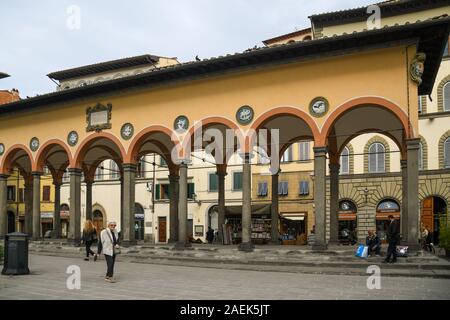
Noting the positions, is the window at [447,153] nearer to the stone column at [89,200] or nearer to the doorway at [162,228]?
the doorway at [162,228]

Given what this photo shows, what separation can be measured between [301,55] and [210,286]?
27.9ft

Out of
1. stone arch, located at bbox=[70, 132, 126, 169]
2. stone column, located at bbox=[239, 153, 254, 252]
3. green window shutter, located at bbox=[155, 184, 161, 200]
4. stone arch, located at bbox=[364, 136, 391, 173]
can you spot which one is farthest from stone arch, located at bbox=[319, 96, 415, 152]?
green window shutter, located at bbox=[155, 184, 161, 200]

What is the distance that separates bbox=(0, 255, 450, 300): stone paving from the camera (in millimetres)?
9977

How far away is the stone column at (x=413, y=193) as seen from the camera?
1504 centimetres

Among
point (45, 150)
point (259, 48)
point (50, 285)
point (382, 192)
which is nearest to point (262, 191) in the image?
point (382, 192)

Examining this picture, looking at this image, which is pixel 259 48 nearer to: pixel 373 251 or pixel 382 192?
pixel 373 251

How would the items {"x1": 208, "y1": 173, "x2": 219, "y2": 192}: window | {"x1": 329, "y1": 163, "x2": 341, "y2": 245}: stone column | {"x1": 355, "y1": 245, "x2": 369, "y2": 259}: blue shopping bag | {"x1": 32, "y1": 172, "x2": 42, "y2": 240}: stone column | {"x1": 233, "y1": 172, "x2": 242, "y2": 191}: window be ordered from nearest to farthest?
{"x1": 355, "y1": 245, "x2": 369, "y2": 259}: blue shopping bag, {"x1": 329, "y1": 163, "x2": 341, "y2": 245}: stone column, {"x1": 32, "y1": 172, "x2": 42, "y2": 240}: stone column, {"x1": 233, "y1": 172, "x2": 242, "y2": 191}: window, {"x1": 208, "y1": 173, "x2": 219, "y2": 192}: window

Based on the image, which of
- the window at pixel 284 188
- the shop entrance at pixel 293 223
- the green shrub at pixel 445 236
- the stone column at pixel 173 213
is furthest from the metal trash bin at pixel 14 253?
the window at pixel 284 188

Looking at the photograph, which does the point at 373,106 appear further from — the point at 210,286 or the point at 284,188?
the point at 284,188

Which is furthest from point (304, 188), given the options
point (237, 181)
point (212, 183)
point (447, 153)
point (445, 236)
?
point (445, 236)

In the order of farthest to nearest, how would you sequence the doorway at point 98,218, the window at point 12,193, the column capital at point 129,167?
the window at point 12,193
the doorway at point 98,218
the column capital at point 129,167

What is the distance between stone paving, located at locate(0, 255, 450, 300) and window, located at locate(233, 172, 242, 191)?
2043 centimetres

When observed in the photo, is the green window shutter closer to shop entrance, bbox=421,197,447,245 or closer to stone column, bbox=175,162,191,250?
shop entrance, bbox=421,197,447,245

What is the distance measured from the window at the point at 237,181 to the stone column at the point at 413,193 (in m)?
20.6
